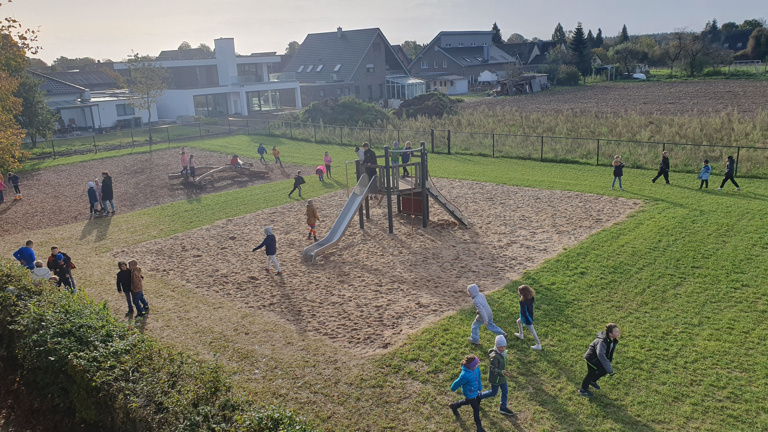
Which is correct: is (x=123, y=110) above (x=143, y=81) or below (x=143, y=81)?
below

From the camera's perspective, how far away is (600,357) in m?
8.85

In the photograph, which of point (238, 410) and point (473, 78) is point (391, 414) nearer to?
point (238, 410)

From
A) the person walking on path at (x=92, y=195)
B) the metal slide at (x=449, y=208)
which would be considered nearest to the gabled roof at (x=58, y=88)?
the person walking on path at (x=92, y=195)

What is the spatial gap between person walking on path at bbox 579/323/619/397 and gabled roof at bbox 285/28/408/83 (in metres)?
59.9

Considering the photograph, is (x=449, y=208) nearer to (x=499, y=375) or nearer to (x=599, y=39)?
(x=499, y=375)

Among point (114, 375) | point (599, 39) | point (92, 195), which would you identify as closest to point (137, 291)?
point (114, 375)

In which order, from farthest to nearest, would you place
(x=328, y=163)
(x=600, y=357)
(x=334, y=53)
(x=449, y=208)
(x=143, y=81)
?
(x=334, y=53), (x=143, y=81), (x=328, y=163), (x=449, y=208), (x=600, y=357)

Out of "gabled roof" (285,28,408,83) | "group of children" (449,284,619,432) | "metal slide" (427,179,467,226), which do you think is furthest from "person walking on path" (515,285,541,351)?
"gabled roof" (285,28,408,83)

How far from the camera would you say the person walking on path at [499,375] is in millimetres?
8578

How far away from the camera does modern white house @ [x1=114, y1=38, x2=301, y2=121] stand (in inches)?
2400

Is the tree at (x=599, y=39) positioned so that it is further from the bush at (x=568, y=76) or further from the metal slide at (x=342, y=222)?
the metal slide at (x=342, y=222)

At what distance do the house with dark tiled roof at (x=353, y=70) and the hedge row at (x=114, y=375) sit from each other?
188 ft

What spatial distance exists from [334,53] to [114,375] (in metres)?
65.5

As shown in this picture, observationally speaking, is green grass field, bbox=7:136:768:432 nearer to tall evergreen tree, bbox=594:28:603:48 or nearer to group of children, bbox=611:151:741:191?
group of children, bbox=611:151:741:191
